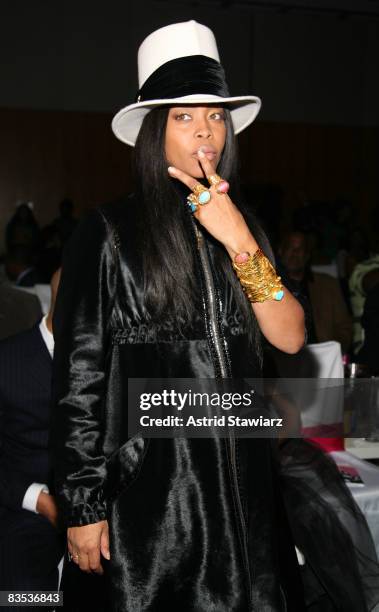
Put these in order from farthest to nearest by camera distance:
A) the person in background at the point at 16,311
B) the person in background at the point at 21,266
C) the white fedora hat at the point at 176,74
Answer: the person in background at the point at 21,266 → the person in background at the point at 16,311 → the white fedora hat at the point at 176,74

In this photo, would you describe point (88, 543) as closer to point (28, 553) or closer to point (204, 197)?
point (204, 197)

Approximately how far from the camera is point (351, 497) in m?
2.07

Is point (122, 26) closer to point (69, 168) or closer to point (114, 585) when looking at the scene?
point (69, 168)

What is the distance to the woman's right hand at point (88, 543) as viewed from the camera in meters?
1.47

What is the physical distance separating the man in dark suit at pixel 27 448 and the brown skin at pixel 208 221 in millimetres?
808

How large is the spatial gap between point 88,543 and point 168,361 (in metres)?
0.38

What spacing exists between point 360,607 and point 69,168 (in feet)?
33.7

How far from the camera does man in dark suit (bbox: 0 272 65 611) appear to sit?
2285 mm

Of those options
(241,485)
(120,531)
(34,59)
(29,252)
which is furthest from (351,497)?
(34,59)

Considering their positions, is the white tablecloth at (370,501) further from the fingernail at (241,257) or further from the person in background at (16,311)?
the person in background at (16,311)

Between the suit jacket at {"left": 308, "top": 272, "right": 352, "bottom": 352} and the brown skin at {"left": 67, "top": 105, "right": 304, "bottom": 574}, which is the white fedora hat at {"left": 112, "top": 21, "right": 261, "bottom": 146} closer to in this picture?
the brown skin at {"left": 67, "top": 105, "right": 304, "bottom": 574}

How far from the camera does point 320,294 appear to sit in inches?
197

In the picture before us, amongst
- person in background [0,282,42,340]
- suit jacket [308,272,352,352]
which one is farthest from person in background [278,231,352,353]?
person in background [0,282,42,340]

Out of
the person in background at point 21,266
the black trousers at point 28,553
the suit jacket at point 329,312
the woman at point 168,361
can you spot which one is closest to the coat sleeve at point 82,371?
the woman at point 168,361
